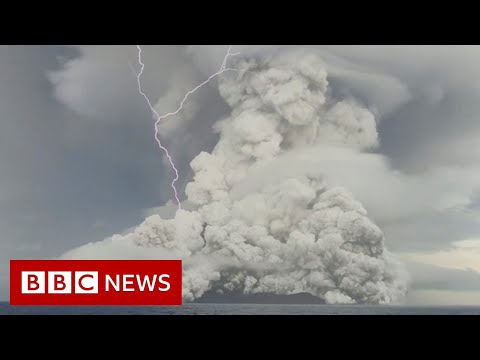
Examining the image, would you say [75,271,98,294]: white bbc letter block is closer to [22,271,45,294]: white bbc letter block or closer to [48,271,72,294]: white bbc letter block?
[48,271,72,294]: white bbc letter block

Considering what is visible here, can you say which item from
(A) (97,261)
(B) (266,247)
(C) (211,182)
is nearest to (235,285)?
(B) (266,247)

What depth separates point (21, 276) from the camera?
10086 millimetres

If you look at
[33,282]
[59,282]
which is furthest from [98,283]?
[33,282]

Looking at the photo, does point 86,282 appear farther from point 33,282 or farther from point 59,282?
point 33,282

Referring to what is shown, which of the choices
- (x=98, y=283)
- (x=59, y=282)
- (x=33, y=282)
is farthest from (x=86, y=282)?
(x=33, y=282)

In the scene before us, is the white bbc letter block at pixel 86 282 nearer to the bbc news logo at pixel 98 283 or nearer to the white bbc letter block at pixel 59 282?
the bbc news logo at pixel 98 283

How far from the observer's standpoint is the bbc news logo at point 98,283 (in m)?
9.77

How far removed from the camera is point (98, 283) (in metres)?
9.88

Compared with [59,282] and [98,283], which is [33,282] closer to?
[59,282]

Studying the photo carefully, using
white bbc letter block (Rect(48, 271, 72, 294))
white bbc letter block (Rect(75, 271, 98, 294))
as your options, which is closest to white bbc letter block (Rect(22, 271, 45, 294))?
white bbc letter block (Rect(48, 271, 72, 294))
